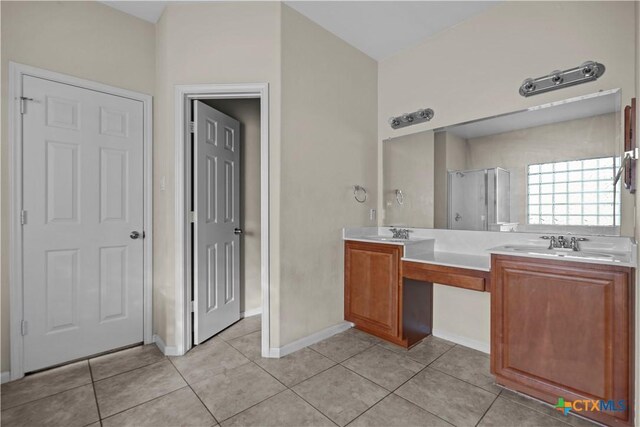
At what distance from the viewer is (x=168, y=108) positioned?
2.26 meters

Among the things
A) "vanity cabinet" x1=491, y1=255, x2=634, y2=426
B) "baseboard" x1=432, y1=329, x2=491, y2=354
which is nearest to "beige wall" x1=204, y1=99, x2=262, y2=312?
"baseboard" x1=432, y1=329, x2=491, y2=354

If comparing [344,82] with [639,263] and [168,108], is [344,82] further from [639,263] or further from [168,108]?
[639,263]

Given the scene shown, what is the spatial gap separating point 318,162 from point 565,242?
1858 mm

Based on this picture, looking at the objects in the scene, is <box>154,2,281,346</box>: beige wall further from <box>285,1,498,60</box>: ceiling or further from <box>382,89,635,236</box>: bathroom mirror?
<box>382,89,635,236</box>: bathroom mirror

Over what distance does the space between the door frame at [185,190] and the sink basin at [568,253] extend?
1686mm

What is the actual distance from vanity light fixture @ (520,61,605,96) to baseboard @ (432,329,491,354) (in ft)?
6.39

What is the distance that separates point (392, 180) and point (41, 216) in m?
2.86

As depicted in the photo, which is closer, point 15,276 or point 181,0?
point 15,276

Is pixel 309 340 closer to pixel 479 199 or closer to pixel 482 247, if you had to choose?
pixel 482 247

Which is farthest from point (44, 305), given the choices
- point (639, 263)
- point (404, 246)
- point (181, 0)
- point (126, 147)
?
point (639, 263)

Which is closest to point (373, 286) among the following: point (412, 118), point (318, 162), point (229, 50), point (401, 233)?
point (401, 233)

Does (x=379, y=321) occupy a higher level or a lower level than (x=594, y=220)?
lower

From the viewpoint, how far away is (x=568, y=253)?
173 cm

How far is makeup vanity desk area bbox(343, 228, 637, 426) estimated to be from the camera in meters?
1.45
